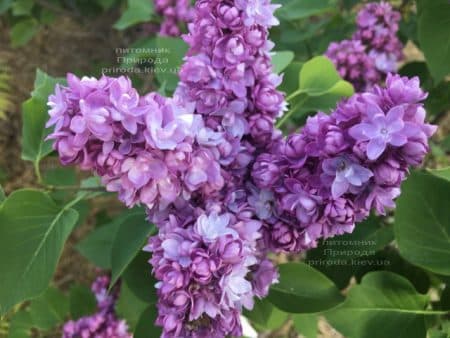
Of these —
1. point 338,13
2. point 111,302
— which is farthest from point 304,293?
point 338,13

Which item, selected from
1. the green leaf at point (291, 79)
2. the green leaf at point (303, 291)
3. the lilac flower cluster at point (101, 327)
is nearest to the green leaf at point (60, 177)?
the lilac flower cluster at point (101, 327)

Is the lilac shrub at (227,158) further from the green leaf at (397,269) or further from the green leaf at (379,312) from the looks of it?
the green leaf at (397,269)

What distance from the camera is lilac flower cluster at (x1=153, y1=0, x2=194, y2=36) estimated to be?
162 cm

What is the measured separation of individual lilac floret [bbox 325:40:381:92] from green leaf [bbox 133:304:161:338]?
0.70 meters

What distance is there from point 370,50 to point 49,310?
116cm

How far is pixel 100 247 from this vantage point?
1.52 m

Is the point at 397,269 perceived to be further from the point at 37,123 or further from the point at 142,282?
the point at 37,123

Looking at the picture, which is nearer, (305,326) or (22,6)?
(305,326)

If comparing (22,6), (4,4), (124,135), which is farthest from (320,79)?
(22,6)

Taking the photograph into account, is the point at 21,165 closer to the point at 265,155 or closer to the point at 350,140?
the point at 265,155

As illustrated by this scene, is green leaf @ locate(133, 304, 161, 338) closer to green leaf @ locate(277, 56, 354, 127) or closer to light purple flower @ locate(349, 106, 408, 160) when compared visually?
green leaf @ locate(277, 56, 354, 127)

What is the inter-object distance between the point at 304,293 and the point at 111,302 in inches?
25.9

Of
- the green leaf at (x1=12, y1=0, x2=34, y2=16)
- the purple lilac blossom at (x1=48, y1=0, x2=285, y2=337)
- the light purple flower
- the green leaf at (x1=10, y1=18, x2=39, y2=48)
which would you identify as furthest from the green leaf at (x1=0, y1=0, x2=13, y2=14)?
the light purple flower

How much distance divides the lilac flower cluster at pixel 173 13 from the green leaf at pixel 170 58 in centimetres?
25
